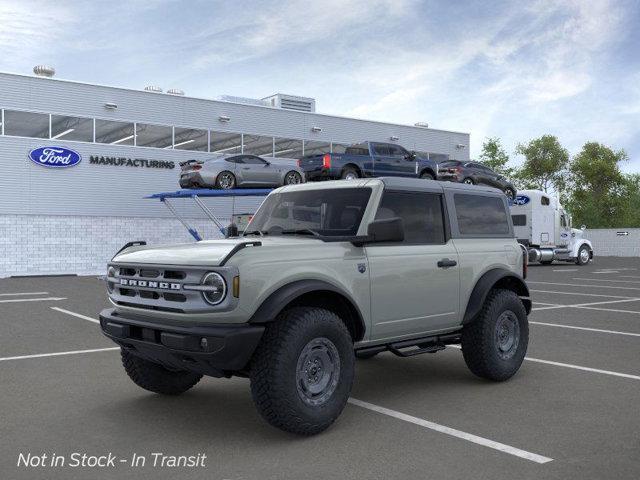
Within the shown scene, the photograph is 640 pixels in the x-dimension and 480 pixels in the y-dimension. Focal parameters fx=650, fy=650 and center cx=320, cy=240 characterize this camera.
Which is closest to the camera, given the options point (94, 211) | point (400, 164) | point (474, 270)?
point (474, 270)

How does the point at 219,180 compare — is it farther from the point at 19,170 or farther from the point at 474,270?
the point at 474,270

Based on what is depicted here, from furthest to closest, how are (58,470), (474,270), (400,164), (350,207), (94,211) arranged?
1. (94,211)
2. (400,164)
3. (474,270)
4. (350,207)
5. (58,470)

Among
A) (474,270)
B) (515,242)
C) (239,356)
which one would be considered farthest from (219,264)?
(515,242)

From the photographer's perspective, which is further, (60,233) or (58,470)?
(60,233)

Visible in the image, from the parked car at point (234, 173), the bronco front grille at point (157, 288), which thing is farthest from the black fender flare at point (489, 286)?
the parked car at point (234, 173)

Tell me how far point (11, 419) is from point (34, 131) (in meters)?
24.2

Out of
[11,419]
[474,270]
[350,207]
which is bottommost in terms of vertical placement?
[11,419]

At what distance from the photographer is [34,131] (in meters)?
26.9

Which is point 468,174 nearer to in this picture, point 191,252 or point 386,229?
point 386,229

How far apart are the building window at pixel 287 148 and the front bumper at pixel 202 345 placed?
28.6 meters

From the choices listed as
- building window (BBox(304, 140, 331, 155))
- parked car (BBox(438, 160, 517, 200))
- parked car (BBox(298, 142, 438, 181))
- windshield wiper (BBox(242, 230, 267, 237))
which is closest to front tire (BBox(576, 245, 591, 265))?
parked car (BBox(438, 160, 517, 200))

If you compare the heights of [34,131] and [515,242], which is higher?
[34,131]

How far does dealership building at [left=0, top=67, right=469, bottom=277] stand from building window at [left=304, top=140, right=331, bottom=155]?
810mm

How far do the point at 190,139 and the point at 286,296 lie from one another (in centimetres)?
2712
